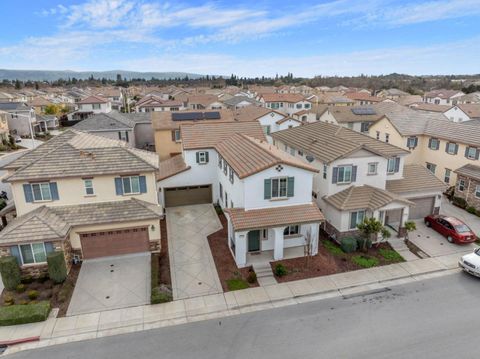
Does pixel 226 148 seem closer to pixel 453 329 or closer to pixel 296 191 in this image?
pixel 296 191

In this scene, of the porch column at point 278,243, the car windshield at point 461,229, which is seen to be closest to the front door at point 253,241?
the porch column at point 278,243

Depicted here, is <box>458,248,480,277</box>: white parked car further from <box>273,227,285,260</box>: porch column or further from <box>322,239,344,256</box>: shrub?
<box>273,227,285,260</box>: porch column

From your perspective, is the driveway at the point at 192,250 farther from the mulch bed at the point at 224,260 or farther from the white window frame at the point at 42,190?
the white window frame at the point at 42,190

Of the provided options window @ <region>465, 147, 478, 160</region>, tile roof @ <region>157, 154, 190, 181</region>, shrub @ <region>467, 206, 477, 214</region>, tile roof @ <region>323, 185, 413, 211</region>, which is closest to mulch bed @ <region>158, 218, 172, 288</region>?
tile roof @ <region>157, 154, 190, 181</region>

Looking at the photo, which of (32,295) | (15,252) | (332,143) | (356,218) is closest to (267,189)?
(356,218)

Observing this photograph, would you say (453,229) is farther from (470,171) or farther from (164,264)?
(164,264)

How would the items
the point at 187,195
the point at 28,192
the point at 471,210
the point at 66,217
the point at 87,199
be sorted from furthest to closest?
the point at 187,195, the point at 471,210, the point at 87,199, the point at 28,192, the point at 66,217

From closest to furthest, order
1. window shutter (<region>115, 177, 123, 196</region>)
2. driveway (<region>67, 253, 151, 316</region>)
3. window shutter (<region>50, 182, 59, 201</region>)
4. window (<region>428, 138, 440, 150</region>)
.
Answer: driveway (<region>67, 253, 151, 316</region>)
window shutter (<region>50, 182, 59, 201</region>)
window shutter (<region>115, 177, 123, 196</region>)
window (<region>428, 138, 440, 150</region>)
